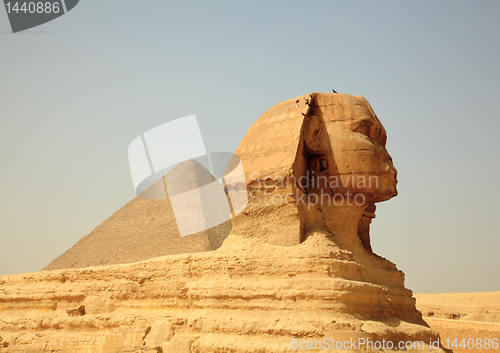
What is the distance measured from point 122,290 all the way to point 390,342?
3761 mm

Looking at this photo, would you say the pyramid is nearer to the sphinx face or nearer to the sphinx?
the sphinx

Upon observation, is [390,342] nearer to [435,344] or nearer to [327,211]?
[435,344]

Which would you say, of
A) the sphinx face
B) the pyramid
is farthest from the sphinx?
the pyramid

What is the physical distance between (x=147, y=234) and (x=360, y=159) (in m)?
13.4

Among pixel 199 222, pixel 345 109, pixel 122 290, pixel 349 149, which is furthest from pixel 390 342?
pixel 199 222

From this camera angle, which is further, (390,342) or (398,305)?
(398,305)

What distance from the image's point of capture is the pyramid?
17.7m

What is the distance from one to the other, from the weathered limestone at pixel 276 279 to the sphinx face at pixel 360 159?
14 mm

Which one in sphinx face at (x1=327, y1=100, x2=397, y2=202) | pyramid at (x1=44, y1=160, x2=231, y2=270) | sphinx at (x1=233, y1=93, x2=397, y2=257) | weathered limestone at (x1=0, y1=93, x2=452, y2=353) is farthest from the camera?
pyramid at (x1=44, y1=160, x2=231, y2=270)

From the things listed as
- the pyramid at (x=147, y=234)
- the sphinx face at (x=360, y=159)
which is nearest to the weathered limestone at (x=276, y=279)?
the sphinx face at (x=360, y=159)

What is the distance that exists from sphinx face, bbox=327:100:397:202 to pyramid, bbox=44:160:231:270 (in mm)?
10744

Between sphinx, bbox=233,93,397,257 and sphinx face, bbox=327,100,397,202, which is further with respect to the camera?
sphinx face, bbox=327,100,397,202

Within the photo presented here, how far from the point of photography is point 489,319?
661 inches

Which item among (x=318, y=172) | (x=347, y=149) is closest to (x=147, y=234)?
(x=318, y=172)
